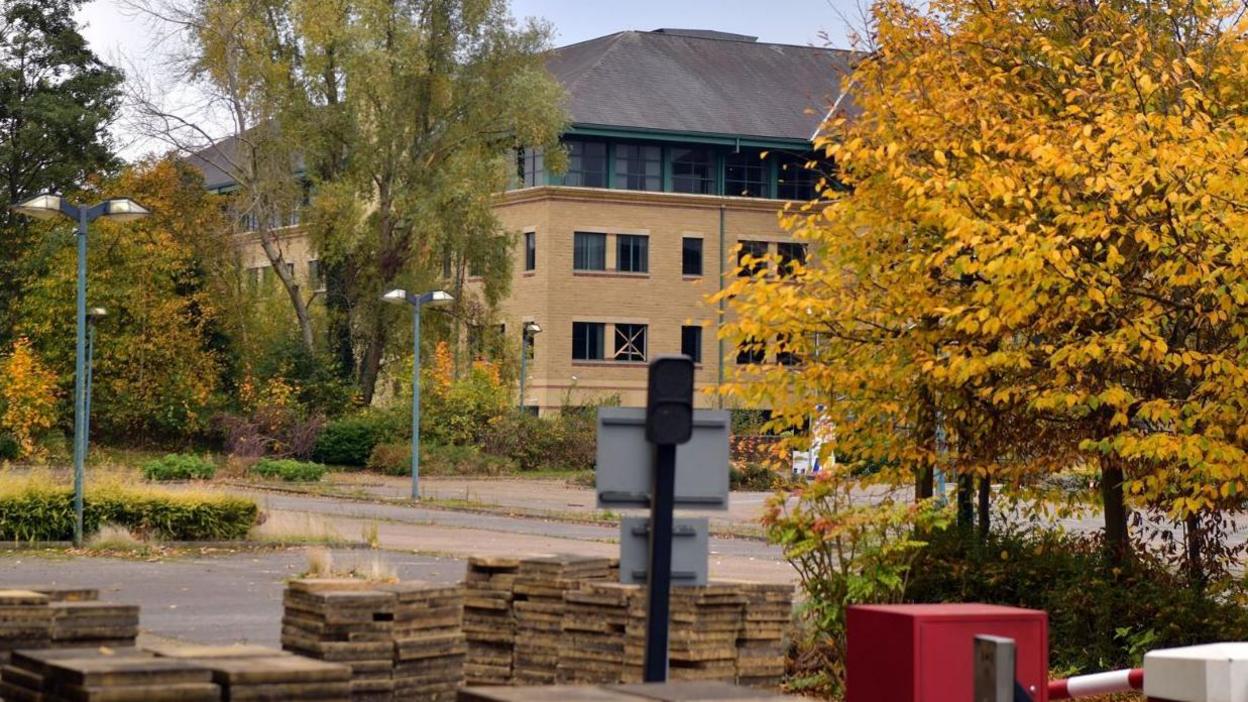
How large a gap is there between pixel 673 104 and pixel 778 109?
4392 millimetres

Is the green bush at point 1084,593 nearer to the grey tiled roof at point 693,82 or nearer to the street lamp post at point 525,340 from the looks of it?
the street lamp post at point 525,340

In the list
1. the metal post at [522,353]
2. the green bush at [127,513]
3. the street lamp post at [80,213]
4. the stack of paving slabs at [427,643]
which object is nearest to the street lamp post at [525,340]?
the metal post at [522,353]

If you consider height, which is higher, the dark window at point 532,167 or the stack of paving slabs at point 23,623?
the dark window at point 532,167

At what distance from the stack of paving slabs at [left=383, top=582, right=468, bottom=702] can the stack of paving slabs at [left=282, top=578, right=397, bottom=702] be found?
74 mm

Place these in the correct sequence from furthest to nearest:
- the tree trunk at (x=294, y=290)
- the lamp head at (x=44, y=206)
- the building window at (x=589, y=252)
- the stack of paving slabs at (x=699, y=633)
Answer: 1. the building window at (x=589, y=252)
2. the tree trunk at (x=294, y=290)
3. the lamp head at (x=44, y=206)
4. the stack of paving slabs at (x=699, y=633)

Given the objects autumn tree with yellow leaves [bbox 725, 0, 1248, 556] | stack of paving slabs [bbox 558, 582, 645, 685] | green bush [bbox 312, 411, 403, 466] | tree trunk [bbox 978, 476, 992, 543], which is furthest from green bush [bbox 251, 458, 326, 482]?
stack of paving slabs [bbox 558, 582, 645, 685]

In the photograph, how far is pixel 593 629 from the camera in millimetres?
12133

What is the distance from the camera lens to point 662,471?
8852 millimetres

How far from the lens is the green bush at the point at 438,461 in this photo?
5544 cm

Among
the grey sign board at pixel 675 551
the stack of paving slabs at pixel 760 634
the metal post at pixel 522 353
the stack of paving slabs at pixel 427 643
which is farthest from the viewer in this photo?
the metal post at pixel 522 353

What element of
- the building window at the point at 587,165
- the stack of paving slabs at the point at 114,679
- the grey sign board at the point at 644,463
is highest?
the building window at the point at 587,165

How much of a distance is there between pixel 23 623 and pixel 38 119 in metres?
59.3

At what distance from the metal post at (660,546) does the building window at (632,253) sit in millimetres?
61922

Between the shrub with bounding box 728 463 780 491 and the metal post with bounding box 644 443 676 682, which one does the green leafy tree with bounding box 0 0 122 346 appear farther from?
the metal post with bounding box 644 443 676 682
